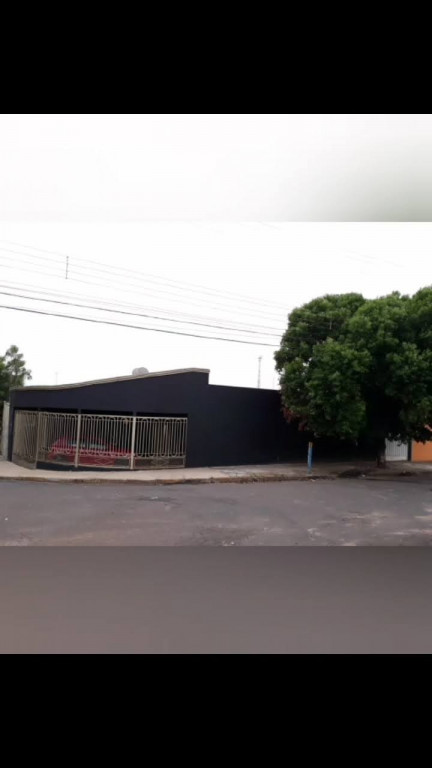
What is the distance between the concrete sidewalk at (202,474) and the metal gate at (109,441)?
42cm

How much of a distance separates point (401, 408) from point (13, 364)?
18.4 metres

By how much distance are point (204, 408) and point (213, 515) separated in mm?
7321

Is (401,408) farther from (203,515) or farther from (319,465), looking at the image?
(203,515)

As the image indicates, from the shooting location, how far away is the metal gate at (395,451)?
1952 cm

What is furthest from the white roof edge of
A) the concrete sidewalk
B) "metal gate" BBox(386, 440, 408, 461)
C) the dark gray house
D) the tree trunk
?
"metal gate" BBox(386, 440, 408, 461)

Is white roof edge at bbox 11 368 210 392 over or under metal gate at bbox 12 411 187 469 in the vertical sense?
over

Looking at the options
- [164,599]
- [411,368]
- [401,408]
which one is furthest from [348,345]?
[164,599]

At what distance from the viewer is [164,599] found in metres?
3.75

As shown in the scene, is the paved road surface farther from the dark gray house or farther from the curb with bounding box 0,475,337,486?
the dark gray house

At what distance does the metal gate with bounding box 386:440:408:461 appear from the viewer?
64.0 ft

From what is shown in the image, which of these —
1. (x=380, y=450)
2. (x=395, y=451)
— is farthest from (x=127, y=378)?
(x=395, y=451)

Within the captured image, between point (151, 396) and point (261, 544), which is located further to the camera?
point (151, 396)

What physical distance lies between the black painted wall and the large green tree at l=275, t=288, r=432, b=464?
223 centimetres

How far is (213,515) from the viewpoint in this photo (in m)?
7.28
